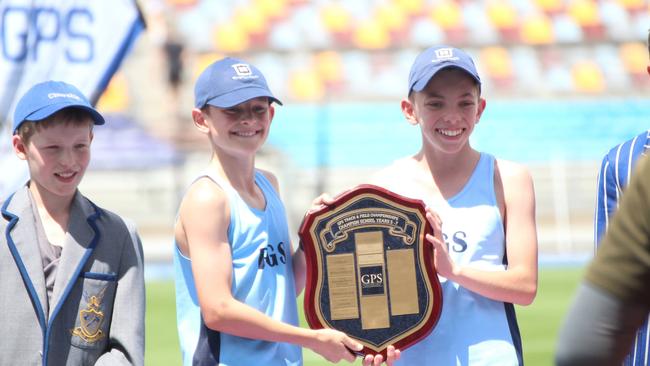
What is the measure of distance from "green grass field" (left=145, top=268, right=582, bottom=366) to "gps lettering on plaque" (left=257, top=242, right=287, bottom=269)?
3.53m

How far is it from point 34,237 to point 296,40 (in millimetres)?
17734

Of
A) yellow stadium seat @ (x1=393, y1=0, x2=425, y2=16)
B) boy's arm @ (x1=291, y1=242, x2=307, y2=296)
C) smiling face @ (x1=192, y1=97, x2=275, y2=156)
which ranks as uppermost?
yellow stadium seat @ (x1=393, y1=0, x2=425, y2=16)

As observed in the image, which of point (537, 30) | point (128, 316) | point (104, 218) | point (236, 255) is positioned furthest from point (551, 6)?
point (128, 316)

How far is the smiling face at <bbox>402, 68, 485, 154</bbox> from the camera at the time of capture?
3328 millimetres

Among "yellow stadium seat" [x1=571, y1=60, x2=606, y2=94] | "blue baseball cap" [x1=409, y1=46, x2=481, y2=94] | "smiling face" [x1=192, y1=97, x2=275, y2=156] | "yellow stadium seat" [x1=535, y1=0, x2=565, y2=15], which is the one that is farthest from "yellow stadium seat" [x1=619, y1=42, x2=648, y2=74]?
"smiling face" [x1=192, y1=97, x2=275, y2=156]

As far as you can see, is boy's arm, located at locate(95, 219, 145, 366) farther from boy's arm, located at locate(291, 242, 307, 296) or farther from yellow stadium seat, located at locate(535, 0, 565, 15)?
yellow stadium seat, located at locate(535, 0, 565, 15)

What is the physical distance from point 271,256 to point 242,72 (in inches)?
22.1

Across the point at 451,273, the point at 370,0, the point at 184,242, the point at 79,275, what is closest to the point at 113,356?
the point at 79,275

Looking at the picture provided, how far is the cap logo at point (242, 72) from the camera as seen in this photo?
3319mm

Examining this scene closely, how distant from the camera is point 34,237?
3002mm

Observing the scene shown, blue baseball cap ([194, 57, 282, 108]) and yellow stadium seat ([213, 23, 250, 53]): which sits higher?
yellow stadium seat ([213, 23, 250, 53])

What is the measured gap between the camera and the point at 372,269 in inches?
126

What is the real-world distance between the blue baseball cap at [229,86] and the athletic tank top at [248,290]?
235 millimetres

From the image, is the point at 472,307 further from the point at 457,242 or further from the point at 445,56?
the point at 445,56
